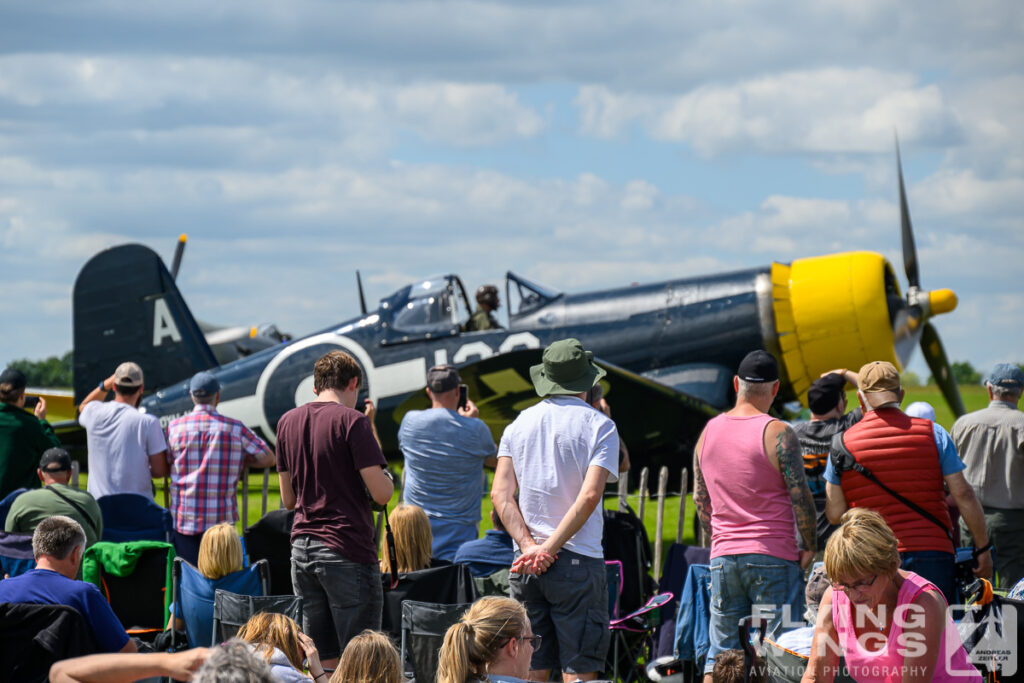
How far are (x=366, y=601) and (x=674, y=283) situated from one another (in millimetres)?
6846

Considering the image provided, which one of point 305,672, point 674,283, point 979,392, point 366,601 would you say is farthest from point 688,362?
point 979,392

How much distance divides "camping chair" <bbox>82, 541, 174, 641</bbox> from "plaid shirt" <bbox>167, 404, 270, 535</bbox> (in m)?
0.65

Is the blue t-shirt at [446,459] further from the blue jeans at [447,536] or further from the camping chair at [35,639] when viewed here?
the camping chair at [35,639]

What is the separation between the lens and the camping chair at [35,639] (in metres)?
3.10

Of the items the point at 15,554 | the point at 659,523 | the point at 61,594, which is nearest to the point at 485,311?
the point at 659,523

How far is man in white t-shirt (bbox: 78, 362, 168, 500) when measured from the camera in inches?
235

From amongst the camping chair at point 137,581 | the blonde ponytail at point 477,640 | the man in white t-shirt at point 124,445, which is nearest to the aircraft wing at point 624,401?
the man in white t-shirt at point 124,445

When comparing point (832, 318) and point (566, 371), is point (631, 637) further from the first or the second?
point (832, 318)

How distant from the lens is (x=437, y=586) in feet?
15.4

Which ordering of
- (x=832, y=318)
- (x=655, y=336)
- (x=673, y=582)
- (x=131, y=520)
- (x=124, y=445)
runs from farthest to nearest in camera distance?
(x=655, y=336), (x=832, y=318), (x=124, y=445), (x=131, y=520), (x=673, y=582)

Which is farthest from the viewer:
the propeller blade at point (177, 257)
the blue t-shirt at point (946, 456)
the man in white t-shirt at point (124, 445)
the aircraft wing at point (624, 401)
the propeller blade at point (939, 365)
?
the propeller blade at point (177, 257)

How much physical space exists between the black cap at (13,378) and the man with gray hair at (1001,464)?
504 centimetres

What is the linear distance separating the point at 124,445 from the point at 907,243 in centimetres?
851

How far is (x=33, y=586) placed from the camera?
333cm
